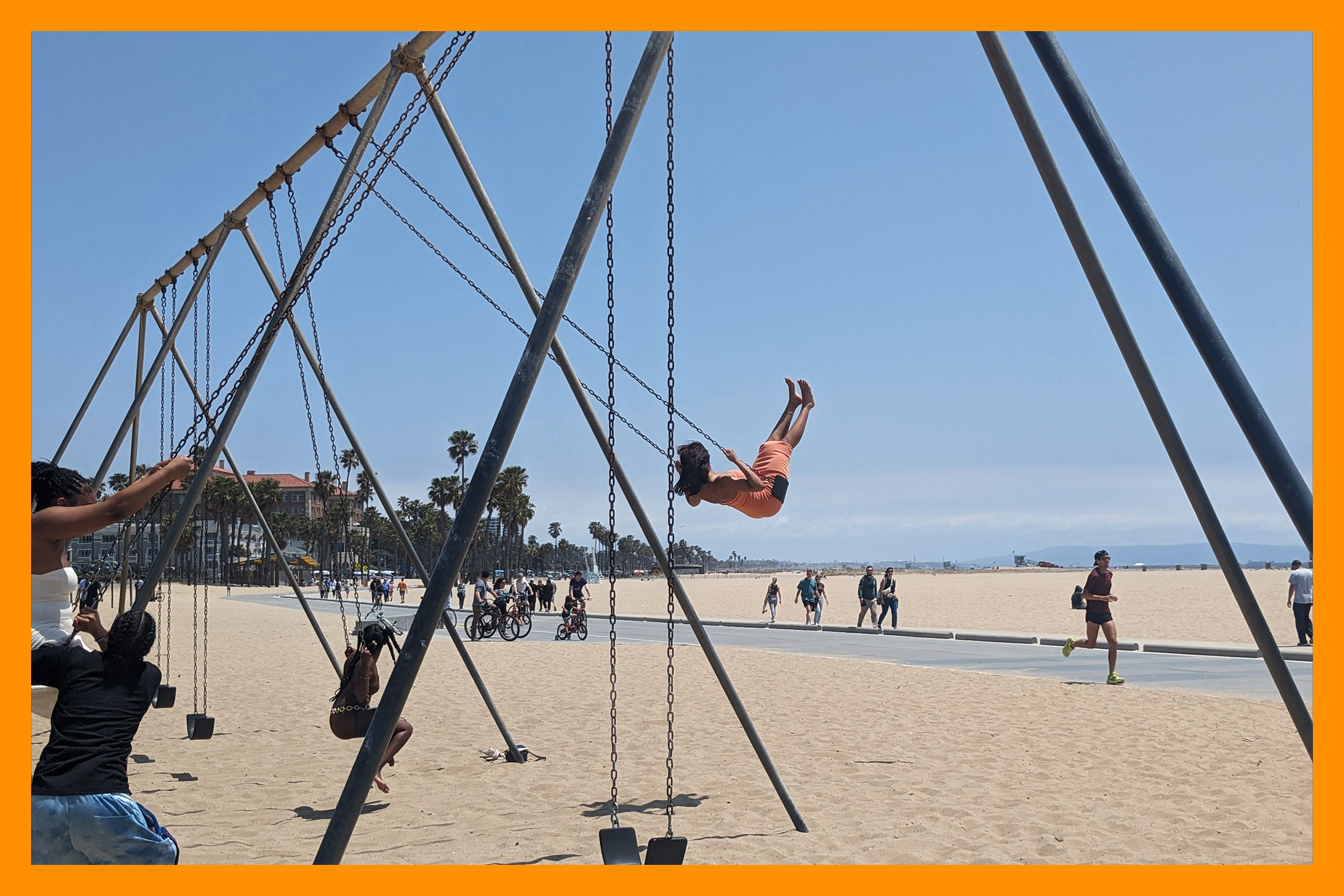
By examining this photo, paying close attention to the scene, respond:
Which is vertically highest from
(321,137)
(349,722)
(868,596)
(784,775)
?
(321,137)

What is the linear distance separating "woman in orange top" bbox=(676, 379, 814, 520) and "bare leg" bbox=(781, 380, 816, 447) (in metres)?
0.21

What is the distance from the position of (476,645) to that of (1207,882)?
19.1m

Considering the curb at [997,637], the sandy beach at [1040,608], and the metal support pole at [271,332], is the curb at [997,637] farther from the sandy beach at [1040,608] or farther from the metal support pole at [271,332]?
the metal support pole at [271,332]

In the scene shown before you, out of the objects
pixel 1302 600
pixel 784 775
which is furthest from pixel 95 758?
pixel 1302 600

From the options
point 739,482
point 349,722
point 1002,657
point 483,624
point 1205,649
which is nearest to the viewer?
point 739,482

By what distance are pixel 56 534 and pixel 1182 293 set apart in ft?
12.9

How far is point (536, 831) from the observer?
639cm

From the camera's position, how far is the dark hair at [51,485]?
3.84 metres

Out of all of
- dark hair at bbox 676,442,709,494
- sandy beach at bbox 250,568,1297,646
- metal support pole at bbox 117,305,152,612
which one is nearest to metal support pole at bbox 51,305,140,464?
metal support pole at bbox 117,305,152,612

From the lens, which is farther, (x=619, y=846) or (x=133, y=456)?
(x=133, y=456)

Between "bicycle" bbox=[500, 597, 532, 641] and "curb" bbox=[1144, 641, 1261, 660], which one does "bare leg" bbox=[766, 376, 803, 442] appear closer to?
"curb" bbox=[1144, 641, 1261, 660]

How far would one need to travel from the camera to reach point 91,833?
3.26 meters

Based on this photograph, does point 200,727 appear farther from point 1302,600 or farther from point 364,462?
point 1302,600

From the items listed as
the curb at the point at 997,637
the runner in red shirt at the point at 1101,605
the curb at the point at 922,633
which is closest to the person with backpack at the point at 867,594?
the curb at the point at 922,633
